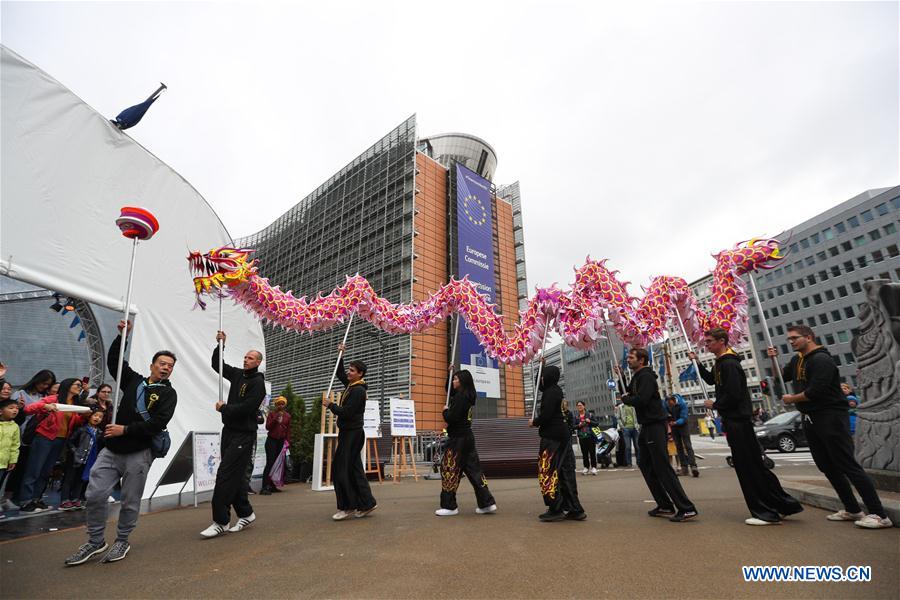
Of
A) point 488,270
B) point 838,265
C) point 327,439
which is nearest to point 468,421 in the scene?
point 327,439

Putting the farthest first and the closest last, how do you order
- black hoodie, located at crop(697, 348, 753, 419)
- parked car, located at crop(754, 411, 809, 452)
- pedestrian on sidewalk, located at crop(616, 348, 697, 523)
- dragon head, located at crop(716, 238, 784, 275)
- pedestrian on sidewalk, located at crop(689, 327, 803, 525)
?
parked car, located at crop(754, 411, 809, 452) → dragon head, located at crop(716, 238, 784, 275) → pedestrian on sidewalk, located at crop(616, 348, 697, 523) → black hoodie, located at crop(697, 348, 753, 419) → pedestrian on sidewalk, located at crop(689, 327, 803, 525)

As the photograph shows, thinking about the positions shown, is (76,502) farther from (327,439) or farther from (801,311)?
(801,311)

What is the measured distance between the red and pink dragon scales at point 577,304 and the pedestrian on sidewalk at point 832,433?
5.29 ft

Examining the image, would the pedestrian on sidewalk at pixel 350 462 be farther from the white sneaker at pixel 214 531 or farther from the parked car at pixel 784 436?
the parked car at pixel 784 436

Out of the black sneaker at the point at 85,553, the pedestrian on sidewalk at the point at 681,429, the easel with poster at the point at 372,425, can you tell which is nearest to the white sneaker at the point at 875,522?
the pedestrian on sidewalk at the point at 681,429

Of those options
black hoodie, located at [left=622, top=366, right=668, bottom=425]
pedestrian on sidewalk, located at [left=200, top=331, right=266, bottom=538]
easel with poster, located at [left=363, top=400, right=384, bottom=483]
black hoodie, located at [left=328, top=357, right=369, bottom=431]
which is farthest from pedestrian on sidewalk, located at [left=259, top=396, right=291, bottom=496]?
black hoodie, located at [left=622, top=366, right=668, bottom=425]

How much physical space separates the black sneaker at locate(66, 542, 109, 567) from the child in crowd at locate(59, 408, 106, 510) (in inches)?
148

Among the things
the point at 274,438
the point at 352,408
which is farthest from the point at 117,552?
the point at 274,438

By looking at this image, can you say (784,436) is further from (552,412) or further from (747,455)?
(552,412)

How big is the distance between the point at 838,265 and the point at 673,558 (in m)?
60.9

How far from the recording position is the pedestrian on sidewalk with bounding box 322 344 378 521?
514 cm

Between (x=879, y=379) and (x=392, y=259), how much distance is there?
85.8 feet

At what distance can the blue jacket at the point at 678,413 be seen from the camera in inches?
347

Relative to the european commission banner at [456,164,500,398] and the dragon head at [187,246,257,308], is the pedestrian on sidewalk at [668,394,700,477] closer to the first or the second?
the dragon head at [187,246,257,308]
